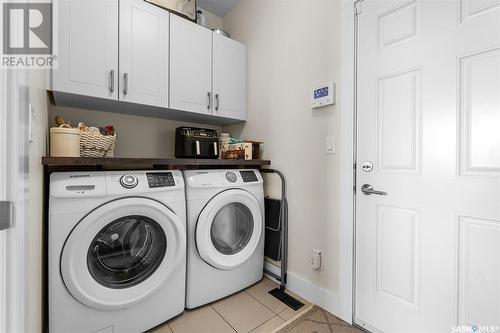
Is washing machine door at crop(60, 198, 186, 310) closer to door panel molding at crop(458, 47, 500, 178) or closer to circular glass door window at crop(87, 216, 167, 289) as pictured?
circular glass door window at crop(87, 216, 167, 289)

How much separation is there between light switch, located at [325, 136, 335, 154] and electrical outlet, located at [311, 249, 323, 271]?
697 mm

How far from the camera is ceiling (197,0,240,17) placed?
2369 mm

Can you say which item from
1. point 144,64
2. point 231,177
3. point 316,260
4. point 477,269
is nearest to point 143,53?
point 144,64

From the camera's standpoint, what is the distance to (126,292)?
1269mm

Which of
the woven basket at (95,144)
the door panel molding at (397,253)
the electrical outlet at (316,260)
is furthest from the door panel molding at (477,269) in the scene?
the woven basket at (95,144)

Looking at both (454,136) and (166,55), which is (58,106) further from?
(454,136)

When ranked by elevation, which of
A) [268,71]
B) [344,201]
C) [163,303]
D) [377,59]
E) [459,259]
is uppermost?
[268,71]

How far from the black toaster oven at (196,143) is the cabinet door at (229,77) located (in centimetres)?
24

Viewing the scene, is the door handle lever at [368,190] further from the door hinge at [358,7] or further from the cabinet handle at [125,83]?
the cabinet handle at [125,83]

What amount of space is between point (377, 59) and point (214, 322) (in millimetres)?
1859

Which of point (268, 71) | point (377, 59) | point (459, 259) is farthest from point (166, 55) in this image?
point (459, 259)

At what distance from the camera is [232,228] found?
1.81 m

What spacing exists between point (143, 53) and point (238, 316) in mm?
1937

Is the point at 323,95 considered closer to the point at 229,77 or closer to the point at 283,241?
the point at 229,77
